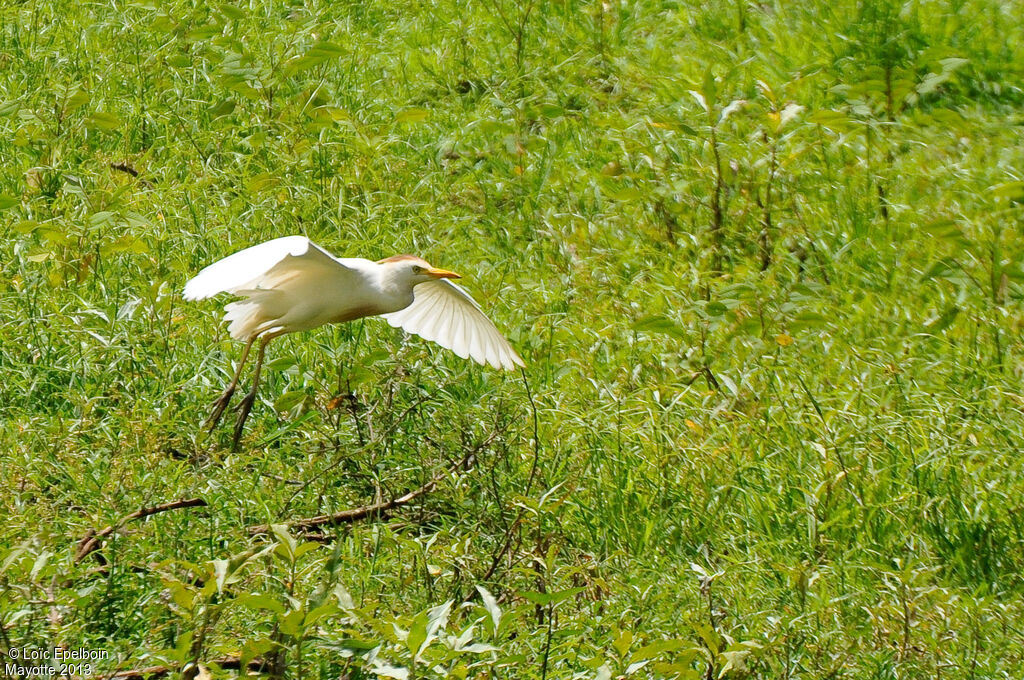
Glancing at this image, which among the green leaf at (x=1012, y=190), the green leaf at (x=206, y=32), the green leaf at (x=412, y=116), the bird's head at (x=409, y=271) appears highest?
the green leaf at (x=206, y=32)

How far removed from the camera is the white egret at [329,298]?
355 centimetres

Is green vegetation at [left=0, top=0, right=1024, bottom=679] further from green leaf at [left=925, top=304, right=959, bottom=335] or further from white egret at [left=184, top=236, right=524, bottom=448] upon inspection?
white egret at [left=184, top=236, right=524, bottom=448]

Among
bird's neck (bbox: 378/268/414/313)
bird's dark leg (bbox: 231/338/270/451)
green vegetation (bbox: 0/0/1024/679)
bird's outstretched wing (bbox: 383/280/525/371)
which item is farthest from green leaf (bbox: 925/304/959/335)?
bird's dark leg (bbox: 231/338/270/451)

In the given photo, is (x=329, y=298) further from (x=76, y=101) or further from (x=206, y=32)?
(x=76, y=101)

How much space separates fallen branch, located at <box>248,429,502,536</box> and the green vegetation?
29 millimetres

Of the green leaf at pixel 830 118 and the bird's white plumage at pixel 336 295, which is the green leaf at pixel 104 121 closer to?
the bird's white plumage at pixel 336 295

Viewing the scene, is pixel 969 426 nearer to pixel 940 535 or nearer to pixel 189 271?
pixel 940 535

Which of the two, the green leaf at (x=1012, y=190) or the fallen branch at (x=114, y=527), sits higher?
the fallen branch at (x=114, y=527)

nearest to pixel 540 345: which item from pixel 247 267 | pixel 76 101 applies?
pixel 247 267

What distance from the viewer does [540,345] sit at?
5000 millimetres

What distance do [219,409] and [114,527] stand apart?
2.99ft

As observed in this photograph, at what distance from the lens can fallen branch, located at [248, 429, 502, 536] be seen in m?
3.88

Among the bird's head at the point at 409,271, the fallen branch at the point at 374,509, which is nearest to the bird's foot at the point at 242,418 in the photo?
the fallen branch at the point at 374,509

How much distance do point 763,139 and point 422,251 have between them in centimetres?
152
